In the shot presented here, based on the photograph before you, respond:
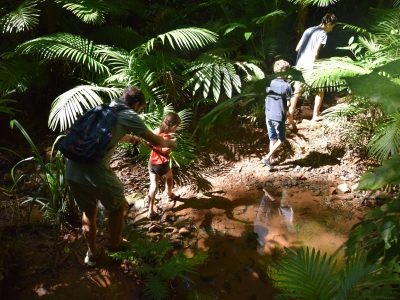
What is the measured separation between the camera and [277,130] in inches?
195

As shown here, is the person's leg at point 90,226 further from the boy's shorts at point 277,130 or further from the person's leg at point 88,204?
the boy's shorts at point 277,130

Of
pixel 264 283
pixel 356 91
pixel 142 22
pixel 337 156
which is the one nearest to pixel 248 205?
pixel 264 283

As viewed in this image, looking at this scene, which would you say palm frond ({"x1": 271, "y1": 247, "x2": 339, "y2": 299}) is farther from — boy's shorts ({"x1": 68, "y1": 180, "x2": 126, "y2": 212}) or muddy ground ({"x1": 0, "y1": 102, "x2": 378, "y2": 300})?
boy's shorts ({"x1": 68, "y1": 180, "x2": 126, "y2": 212})

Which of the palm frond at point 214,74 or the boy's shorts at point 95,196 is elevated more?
the palm frond at point 214,74

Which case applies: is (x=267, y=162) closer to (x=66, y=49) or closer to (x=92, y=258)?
(x=92, y=258)

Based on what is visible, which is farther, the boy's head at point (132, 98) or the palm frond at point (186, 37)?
the palm frond at point (186, 37)

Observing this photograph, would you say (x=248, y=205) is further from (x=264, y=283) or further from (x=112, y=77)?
(x=112, y=77)

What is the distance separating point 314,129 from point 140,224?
2990 mm

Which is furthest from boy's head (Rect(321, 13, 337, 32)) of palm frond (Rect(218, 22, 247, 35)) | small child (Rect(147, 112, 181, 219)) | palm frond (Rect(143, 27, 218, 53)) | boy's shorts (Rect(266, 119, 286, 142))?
small child (Rect(147, 112, 181, 219))

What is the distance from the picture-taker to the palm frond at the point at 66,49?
497cm

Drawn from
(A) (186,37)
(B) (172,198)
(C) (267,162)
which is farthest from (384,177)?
(A) (186,37)

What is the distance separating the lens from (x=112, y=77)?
4969 millimetres

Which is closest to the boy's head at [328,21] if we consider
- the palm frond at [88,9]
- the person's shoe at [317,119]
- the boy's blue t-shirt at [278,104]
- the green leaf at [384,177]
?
the person's shoe at [317,119]

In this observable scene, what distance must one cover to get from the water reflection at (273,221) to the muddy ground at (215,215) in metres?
0.05
